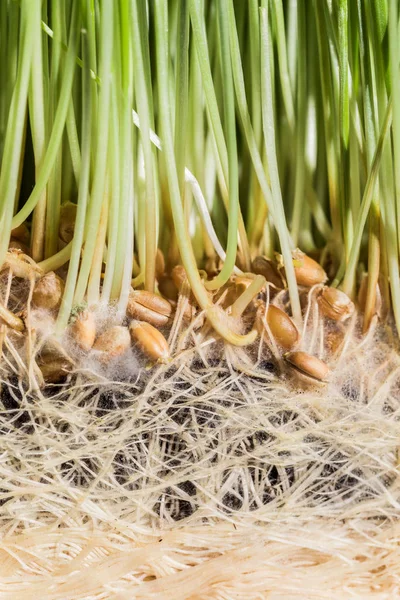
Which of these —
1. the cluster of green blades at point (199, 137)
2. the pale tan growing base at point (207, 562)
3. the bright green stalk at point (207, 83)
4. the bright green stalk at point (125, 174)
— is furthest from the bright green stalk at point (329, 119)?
the pale tan growing base at point (207, 562)

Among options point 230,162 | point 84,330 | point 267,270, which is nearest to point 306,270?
point 267,270

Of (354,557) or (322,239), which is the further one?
(322,239)

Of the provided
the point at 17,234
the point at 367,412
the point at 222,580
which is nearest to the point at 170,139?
the point at 17,234

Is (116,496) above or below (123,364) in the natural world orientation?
below

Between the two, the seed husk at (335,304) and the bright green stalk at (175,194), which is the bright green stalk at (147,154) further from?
the seed husk at (335,304)

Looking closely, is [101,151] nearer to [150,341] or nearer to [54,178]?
[54,178]

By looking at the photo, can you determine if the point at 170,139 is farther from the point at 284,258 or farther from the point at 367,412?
the point at 367,412
